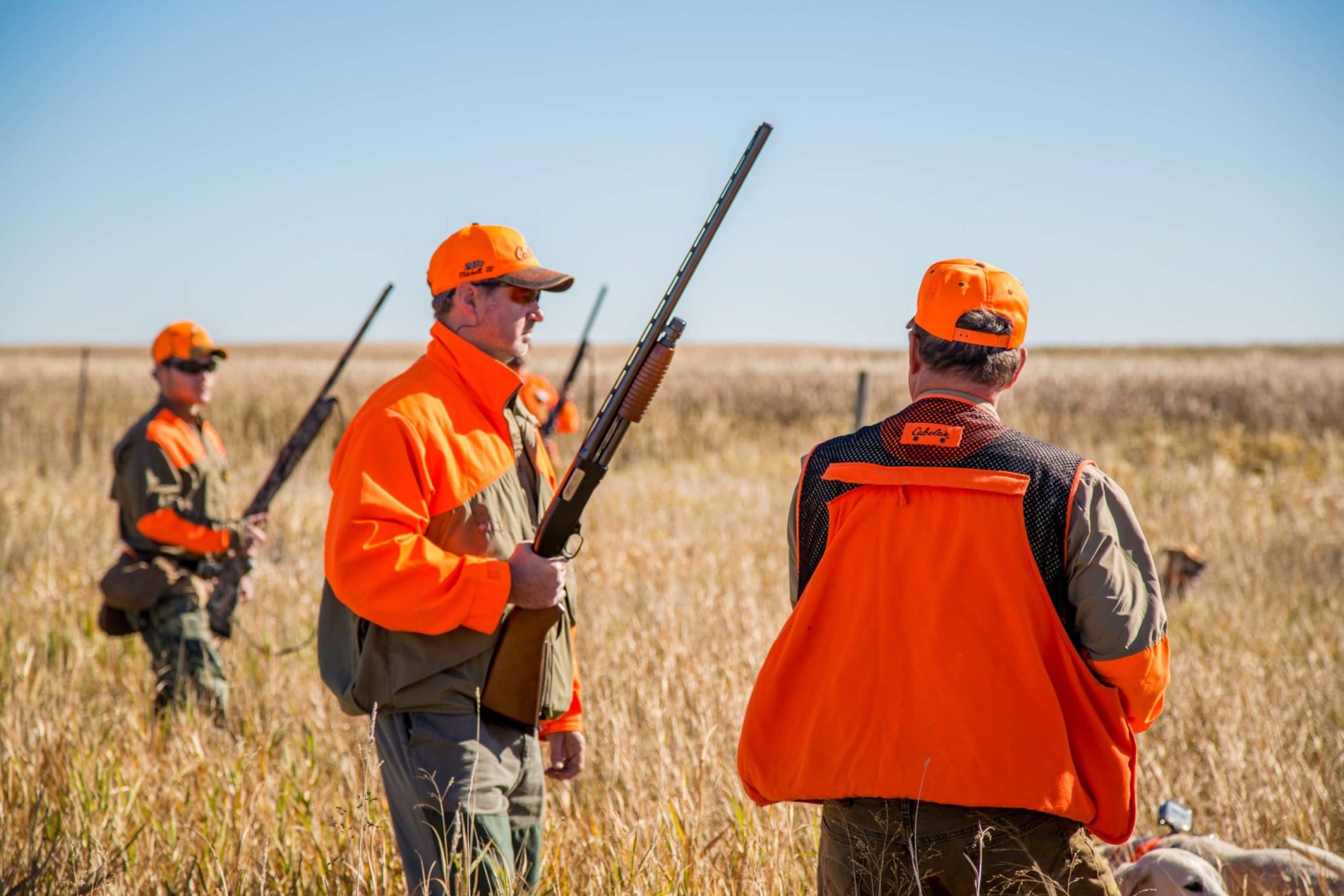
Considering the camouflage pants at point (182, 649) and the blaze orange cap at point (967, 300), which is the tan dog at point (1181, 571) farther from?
the camouflage pants at point (182, 649)

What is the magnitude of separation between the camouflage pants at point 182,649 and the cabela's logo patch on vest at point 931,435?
4016 mm

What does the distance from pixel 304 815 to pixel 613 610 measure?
106 inches

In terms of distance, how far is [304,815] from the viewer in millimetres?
3600

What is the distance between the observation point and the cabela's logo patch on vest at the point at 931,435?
6.79ft

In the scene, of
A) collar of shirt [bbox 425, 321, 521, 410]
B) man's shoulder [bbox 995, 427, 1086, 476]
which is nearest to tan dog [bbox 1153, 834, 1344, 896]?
man's shoulder [bbox 995, 427, 1086, 476]

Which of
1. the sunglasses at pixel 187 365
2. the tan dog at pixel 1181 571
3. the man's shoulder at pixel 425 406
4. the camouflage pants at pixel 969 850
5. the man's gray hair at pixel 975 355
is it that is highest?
the man's gray hair at pixel 975 355

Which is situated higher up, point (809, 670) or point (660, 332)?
point (660, 332)

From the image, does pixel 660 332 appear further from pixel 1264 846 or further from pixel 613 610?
pixel 613 610

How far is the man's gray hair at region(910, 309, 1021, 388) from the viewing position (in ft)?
7.07

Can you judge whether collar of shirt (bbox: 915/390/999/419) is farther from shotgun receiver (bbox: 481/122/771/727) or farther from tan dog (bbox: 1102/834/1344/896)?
tan dog (bbox: 1102/834/1344/896)

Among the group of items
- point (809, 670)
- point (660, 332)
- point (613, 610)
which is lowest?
point (613, 610)

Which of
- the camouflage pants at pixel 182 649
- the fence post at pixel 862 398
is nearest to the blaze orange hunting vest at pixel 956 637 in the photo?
the camouflage pants at pixel 182 649

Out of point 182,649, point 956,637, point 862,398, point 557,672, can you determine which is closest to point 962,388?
point 956,637

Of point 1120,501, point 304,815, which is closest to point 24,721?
point 304,815
